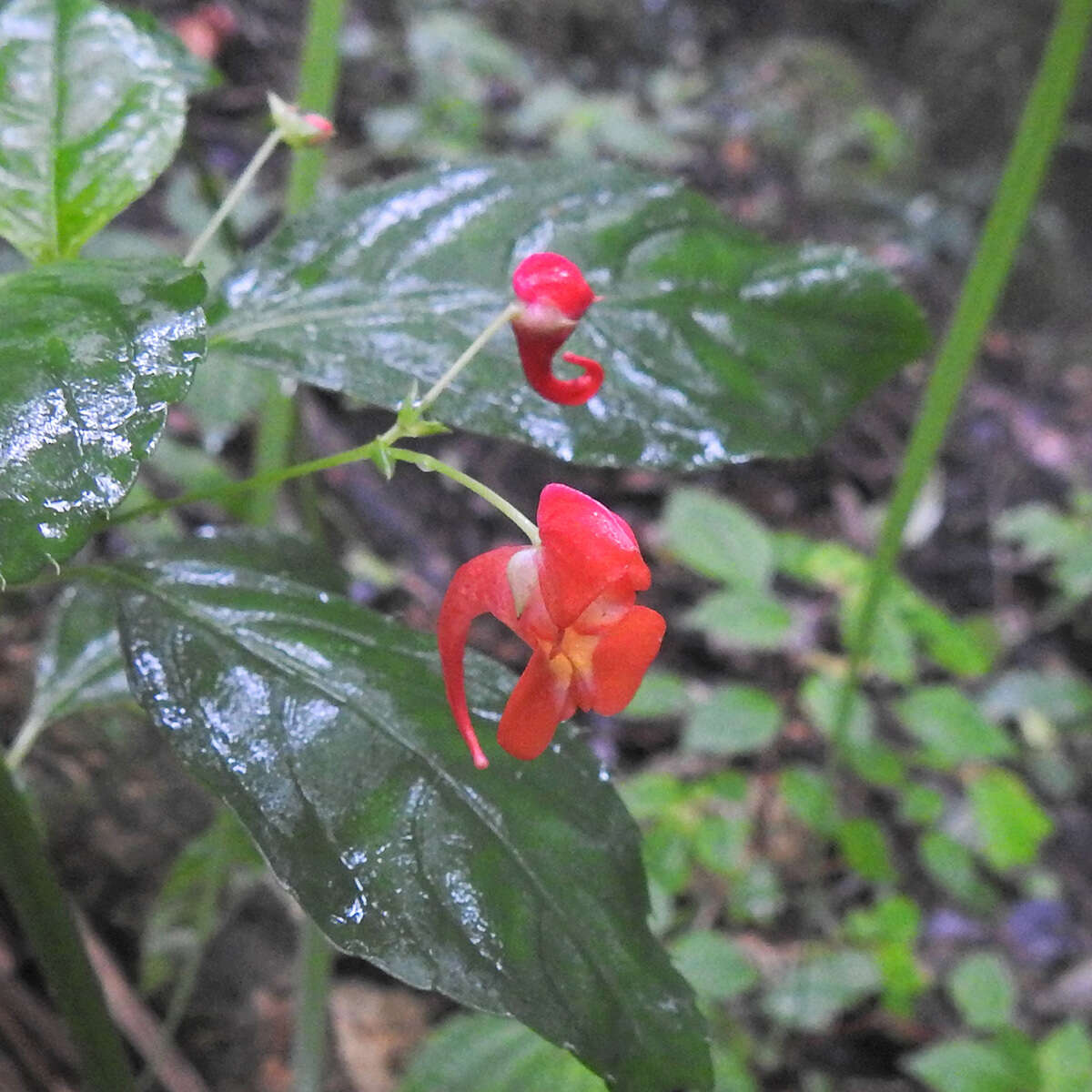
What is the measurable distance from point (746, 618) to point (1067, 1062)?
0.63m

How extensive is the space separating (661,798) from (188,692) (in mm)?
946

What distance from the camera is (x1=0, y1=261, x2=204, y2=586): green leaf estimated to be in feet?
1.25

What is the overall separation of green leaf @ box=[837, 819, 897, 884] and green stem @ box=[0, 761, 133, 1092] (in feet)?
3.41

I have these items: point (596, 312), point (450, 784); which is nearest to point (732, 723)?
point (596, 312)

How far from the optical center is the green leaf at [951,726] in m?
1.42

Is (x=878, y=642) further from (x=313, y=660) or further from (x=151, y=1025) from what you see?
(x=313, y=660)

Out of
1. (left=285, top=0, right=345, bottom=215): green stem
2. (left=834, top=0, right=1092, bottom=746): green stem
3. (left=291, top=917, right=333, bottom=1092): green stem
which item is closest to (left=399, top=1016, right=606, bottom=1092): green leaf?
(left=291, top=917, right=333, bottom=1092): green stem

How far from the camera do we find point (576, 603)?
407 millimetres

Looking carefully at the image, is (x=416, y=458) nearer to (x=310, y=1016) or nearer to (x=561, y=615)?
(x=561, y=615)

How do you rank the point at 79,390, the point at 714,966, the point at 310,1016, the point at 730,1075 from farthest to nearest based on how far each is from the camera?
the point at 714,966 → the point at 730,1075 → the point at 310,1016 → the point at 79,390

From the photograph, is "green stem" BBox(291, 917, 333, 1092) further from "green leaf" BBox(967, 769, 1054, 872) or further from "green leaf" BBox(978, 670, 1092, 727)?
"green leaf" BBox(978, 670, 1092, 727)

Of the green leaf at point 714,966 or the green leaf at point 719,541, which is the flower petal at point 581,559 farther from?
the green leaf at point 719,541

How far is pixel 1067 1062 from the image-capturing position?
1.17 metres

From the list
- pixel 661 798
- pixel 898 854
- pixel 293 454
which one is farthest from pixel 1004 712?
pixel 293 454
